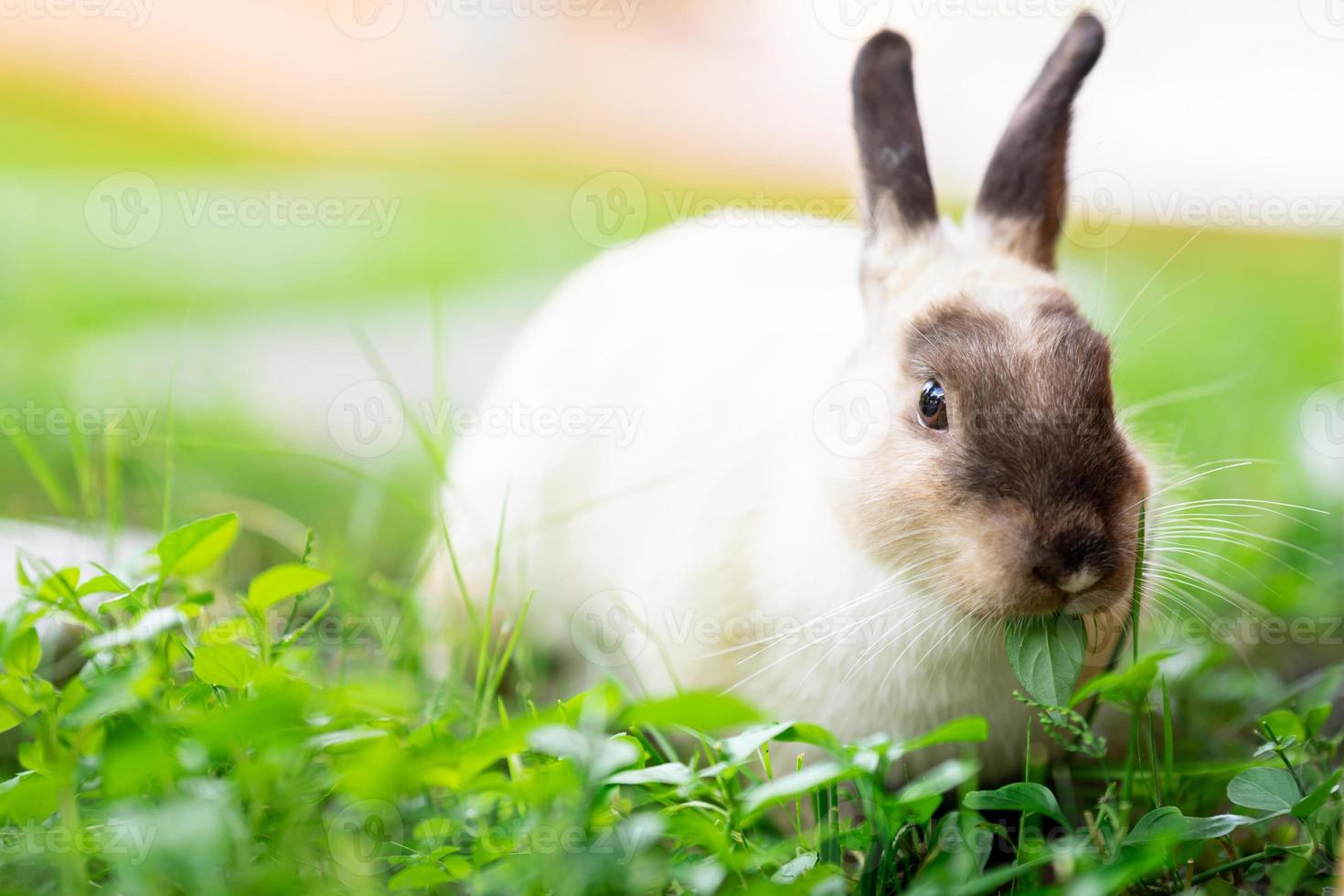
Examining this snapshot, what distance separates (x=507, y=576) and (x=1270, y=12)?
356cm

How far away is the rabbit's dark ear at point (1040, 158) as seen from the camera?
2.33m

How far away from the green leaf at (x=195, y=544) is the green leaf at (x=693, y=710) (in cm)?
71

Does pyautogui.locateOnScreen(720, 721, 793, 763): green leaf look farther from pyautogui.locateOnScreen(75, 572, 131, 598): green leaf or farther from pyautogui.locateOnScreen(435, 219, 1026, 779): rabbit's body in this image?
pyautogui.locateOnScreen(75, 572, 131, 598): green leaf

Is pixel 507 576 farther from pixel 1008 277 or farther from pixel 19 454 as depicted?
pixel 19 454

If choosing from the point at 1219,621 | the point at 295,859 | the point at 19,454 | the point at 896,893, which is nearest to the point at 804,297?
the point at 1219,621

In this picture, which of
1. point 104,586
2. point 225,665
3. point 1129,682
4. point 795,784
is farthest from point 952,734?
point 104,586

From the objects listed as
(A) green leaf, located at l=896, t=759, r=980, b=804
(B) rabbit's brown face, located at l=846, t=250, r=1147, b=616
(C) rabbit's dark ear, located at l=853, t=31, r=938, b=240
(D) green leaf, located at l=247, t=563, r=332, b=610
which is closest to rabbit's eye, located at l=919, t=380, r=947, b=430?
(B) rabbit's brown face, located at l=846, t=250, r=1147, b=616

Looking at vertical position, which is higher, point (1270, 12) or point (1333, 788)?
point (1270, 12)

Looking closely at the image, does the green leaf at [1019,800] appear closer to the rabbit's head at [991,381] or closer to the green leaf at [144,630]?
the rabbit's head at [991,381]

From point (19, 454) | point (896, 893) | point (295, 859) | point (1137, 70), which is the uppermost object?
point (1137, 70)

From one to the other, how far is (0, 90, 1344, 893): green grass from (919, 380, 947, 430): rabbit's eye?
0.40m

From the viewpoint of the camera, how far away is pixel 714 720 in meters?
1.38

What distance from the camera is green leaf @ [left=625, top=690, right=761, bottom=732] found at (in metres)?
1.35

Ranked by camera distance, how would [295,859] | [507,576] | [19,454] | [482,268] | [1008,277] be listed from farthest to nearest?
1. [482,268]
2. [19,454]
3. [507,576]
4. [1008,277]
5. [295,859]
